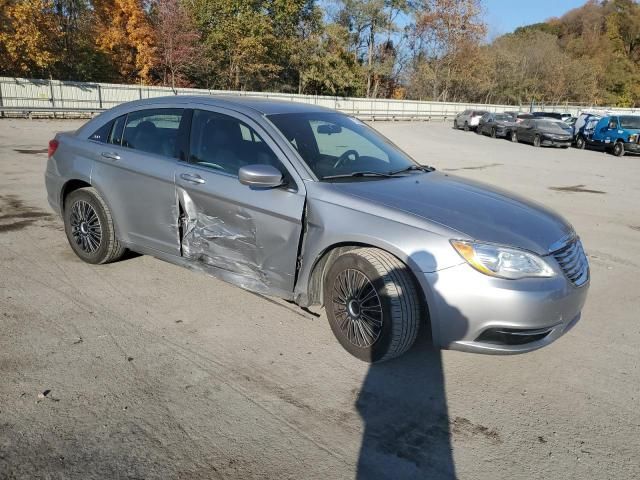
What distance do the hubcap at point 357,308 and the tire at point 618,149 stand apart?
22.6 meters

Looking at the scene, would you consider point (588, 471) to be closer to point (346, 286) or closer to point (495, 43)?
point (346, 286)

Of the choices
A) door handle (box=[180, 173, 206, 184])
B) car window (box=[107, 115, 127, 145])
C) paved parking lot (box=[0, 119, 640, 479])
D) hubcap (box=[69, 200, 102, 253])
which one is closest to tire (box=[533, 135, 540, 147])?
paved parking lot (box=[0, 119, 640, 479])

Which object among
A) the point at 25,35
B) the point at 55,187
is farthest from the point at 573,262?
the point at 25,35

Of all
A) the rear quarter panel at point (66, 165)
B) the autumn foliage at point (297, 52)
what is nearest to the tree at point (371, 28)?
the autumn foliage at point (297, 52)

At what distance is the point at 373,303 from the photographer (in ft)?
11.3

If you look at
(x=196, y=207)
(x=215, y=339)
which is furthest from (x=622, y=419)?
(x=196, y=207)

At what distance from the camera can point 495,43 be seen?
73.9 metres

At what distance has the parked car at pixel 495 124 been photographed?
29.8 meters

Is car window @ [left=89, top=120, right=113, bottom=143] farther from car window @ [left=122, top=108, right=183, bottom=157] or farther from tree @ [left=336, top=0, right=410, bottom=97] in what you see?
tree @ [left=336, top=0, right=410, bottom=97]

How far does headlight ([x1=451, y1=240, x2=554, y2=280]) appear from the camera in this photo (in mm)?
3150

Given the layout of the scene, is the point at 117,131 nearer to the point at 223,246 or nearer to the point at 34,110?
the point at 223,246

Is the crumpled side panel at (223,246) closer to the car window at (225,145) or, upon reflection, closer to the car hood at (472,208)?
the car window at (225,145)

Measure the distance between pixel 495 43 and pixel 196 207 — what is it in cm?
7869

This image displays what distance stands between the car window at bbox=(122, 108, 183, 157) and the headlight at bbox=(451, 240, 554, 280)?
254 cm
